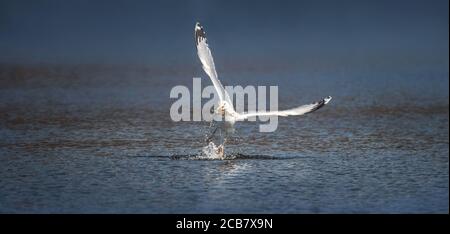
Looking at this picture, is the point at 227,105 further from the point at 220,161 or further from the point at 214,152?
the point at 214,152

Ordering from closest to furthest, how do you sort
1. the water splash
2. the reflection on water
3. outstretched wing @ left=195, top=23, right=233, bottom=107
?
the reflection on water < outstretched wing @ left=195, top=23, right=233, bottom=107 < the water splash

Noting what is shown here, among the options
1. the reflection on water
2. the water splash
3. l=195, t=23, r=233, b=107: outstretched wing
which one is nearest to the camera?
the reflection on water

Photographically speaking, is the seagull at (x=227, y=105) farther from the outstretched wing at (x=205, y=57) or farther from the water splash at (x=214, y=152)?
the water splash at (x=214, y=152)

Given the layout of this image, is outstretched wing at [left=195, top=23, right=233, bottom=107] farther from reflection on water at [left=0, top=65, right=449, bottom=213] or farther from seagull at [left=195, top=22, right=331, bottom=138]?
reflection on water at [left=0, top=65, right=449, bottom=213]

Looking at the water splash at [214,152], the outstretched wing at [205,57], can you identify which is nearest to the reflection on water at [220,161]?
the water splash at [214,152]

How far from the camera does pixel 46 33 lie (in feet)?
279

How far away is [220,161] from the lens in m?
24.5

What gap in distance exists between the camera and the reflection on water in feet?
69.7

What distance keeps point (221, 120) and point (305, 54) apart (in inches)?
1986

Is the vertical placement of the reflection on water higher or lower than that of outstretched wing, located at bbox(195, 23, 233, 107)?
lower

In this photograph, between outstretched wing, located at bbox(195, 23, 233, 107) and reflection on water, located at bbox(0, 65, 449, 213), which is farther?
outstretched wing, located at bbox(195, 23, 233, 107)

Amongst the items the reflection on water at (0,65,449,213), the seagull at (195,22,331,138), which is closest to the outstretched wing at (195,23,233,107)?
the seagull at (195,22,331,138)
